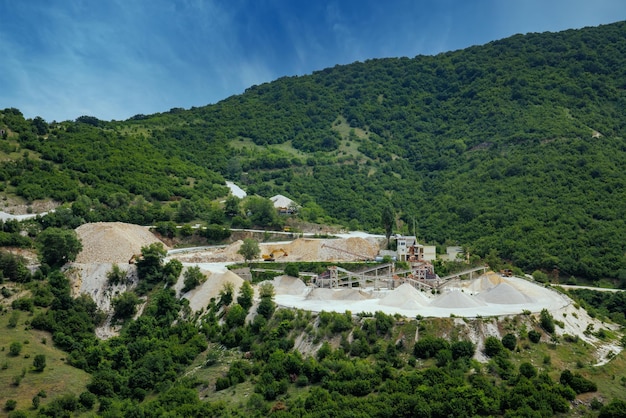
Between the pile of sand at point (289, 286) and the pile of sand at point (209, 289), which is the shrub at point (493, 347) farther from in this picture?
the pile of sand at point (209, 289)

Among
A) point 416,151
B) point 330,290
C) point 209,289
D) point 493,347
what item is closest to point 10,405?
point 209,289

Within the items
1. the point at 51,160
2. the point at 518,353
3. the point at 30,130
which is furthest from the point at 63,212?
the point at 518,353

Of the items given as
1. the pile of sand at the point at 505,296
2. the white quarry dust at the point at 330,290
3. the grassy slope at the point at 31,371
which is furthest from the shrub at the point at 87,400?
the pile of sand at the point at 505,296

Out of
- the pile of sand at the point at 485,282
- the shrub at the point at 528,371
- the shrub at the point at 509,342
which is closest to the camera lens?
the shrub at the point at 528,371

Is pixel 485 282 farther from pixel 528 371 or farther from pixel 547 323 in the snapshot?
pixel 528 371

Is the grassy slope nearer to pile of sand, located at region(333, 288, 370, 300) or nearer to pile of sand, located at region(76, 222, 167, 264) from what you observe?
pile of sand, located at region(76, 222, 167, 264)

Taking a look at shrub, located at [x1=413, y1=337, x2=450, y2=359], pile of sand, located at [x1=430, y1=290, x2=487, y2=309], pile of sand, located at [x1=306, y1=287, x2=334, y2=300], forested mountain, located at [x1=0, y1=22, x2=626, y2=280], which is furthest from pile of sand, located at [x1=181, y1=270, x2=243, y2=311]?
shrub, located at [x1=413, y1=337, x2=450, y2=359]
